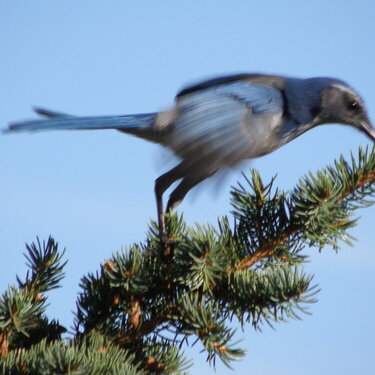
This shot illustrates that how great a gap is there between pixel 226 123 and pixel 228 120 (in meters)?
0.05

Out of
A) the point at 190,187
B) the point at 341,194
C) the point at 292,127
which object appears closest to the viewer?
the point at 341,194

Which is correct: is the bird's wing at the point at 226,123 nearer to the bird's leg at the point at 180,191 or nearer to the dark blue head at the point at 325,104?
the dark blue head at the point at 325,104

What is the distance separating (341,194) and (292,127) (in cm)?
133

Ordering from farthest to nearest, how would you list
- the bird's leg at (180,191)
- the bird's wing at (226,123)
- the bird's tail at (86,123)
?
the bird's tail at (86,123), the bird's leg at (180,191), the bird's wing at (226,123)

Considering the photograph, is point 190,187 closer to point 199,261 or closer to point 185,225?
point 185,225

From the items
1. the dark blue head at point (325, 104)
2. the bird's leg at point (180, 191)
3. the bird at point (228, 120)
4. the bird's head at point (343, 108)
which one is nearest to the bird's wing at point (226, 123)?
the bird at point (228, 120)

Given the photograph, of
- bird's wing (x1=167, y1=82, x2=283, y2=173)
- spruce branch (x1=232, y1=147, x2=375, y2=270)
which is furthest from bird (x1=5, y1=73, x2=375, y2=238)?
spruce branch (x1=232, y1=147, x2=375, y2=270)

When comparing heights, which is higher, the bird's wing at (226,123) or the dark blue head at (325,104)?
the dark blue head at (325,104)

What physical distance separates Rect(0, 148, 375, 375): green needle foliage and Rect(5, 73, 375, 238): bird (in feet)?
2.27

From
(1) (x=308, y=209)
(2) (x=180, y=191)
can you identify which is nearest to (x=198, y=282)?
(1) (x=308, y=209)

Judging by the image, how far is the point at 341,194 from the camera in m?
2.68

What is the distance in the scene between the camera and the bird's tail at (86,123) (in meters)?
3.82

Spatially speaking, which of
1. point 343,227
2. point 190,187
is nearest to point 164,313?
point 343,227

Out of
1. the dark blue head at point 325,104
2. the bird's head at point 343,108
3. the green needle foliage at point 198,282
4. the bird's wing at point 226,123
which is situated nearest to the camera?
the green needle foliage at point 198,282
